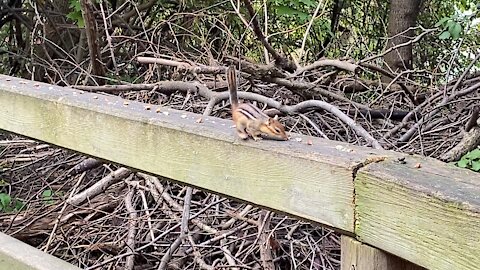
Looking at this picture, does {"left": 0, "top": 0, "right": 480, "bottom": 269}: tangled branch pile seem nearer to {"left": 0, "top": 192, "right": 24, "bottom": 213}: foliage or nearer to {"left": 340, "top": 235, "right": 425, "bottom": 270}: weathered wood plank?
{"left": 0, "top": 192, "right": 24, "bottom": 213}: foliage

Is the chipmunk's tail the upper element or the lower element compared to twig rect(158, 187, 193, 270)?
upper

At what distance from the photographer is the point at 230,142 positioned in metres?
1.09

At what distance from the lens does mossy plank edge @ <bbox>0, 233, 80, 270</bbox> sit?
1.43 m

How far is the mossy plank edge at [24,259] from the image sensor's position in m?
1.43

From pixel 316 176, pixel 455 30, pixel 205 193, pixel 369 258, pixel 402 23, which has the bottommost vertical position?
pixel 402 23

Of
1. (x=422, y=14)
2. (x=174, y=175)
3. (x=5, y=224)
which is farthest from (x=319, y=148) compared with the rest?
(x=422, y=14)

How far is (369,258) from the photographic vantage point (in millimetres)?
946

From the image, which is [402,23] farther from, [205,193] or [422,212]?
[422,212]

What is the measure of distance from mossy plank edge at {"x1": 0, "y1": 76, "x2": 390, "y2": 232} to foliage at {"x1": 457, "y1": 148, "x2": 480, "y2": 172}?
1.16 metres

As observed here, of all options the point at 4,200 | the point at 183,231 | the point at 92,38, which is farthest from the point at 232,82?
the point at 92,38

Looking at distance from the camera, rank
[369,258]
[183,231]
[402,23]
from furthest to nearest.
Answer: [402,23] → [183,231] → [369,258]

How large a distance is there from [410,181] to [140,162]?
57cm

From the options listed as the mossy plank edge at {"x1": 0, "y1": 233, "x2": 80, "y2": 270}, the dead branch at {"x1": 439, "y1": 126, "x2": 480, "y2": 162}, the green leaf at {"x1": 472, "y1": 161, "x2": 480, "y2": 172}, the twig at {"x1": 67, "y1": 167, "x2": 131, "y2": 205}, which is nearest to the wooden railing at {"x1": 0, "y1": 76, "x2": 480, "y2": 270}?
the mossy plank edge at {"x1": 0, "y1": 233, "x2": 80, "y2": 270}

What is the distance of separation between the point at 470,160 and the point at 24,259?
1434 mm
